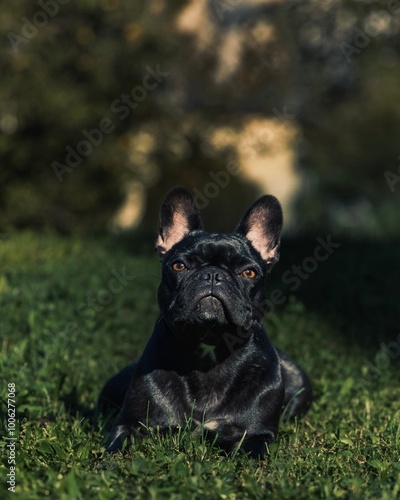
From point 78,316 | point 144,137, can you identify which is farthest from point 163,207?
point 144,137

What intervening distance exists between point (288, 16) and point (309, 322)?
1071 centimetres

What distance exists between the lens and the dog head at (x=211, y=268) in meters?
5.23

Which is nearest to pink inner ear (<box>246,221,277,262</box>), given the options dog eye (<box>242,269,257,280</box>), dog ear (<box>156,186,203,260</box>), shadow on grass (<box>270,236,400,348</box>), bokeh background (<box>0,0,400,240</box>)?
dog ear (<box>156,186,203,260</box>)

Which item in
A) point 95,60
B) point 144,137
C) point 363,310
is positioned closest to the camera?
point 363,310

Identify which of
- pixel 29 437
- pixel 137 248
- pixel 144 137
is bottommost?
pixel 29 437

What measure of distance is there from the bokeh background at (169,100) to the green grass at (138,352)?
1777mm

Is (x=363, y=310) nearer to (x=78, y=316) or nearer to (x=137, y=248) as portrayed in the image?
(x=78, y=316)

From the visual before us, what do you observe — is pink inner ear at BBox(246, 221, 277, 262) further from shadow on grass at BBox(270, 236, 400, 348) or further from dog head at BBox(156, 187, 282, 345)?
shadow on grass at BBox(270, 236, 400, 348)

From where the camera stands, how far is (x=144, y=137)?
1645cm
